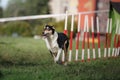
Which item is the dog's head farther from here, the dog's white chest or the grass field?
the grass field

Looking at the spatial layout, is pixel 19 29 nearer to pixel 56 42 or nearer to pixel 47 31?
pixel 56 42

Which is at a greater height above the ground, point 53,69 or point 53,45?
point 53,45

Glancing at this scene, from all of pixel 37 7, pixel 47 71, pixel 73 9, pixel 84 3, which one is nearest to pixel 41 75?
pixel 47 71

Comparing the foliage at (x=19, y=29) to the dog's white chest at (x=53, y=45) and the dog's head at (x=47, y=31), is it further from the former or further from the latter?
the dog's head at (x=47, y=31)

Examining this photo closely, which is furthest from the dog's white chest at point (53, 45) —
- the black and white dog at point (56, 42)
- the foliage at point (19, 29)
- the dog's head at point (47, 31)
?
the foliage at point (19, 29)

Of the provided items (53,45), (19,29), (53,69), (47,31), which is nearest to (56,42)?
(53,45)

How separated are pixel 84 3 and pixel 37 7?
18433mm

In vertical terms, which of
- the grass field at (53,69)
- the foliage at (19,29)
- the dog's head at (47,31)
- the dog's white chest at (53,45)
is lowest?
the foliage at (19,29)

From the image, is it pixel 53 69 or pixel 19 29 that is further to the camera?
pixel 19 29

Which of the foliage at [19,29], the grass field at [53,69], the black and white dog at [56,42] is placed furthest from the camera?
the foliage at [19,29]

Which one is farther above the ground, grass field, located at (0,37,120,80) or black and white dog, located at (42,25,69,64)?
black and white dog, located at (42,25,69,64)

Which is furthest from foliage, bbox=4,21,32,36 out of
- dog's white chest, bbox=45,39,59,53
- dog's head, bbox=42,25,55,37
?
dog's head, bbox=42,25,55,37

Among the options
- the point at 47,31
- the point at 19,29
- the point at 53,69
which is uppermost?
the point at 47,31

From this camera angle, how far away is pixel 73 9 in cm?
3006
